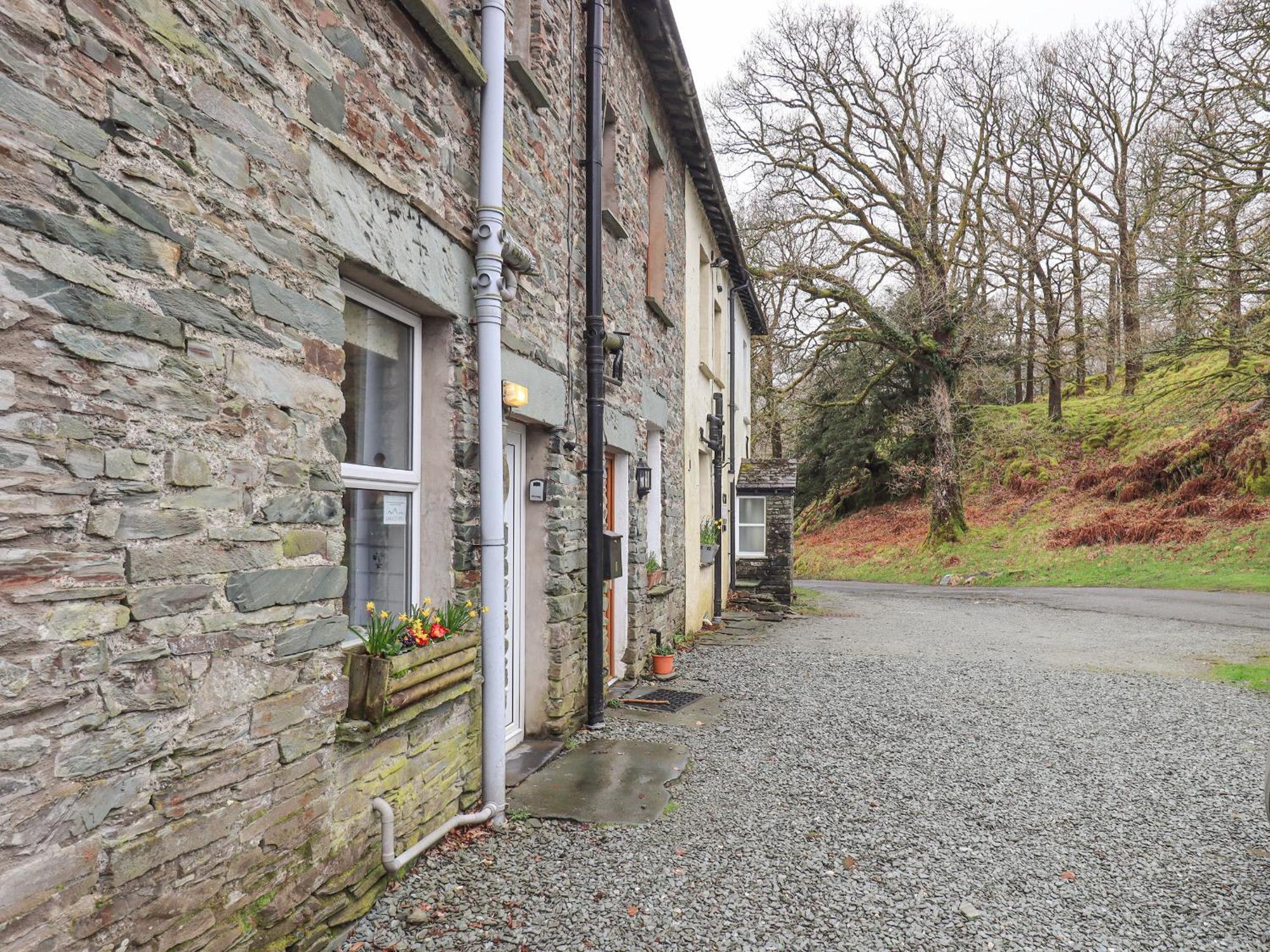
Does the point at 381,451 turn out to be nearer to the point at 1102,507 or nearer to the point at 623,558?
the point at 623,558

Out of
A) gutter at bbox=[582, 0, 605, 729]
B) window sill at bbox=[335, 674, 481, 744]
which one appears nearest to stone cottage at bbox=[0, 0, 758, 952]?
window sill at bbox=[335, 674, 481, 744]

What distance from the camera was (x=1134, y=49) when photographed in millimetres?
20078

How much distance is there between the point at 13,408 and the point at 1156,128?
2492 centimetres

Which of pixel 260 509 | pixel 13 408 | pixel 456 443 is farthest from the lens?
pixel 456 443

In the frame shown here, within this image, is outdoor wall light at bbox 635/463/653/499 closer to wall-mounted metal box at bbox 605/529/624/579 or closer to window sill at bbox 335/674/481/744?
wall-mounted metal box at bbox 605/529/624/579

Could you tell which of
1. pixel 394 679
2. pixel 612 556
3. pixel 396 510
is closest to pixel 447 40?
pixel 396 510

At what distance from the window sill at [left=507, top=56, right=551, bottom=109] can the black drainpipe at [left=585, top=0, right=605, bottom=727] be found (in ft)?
2.62

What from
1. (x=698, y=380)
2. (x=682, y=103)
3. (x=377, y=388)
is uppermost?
(x=682, y=103)

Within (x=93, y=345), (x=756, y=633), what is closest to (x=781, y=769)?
(x=93, y=345)

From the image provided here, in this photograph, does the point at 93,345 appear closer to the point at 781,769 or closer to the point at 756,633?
the point at 781,769

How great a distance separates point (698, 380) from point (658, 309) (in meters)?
3.14

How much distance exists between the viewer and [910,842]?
4.01 metres

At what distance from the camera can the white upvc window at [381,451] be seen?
11.6 ft

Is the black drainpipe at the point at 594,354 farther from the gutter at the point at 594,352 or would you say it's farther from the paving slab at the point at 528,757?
the paving slab at the point at 528,757
